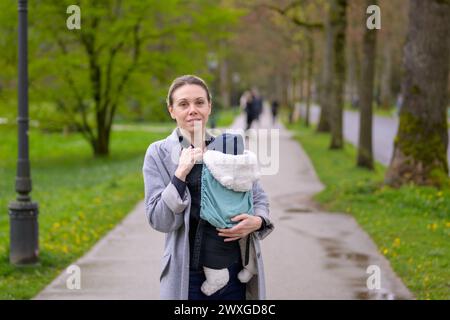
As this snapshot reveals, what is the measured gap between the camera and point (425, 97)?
12320 millimetres

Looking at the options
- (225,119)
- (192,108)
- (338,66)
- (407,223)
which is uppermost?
(338,66)

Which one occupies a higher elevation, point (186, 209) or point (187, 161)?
point (187, 161)

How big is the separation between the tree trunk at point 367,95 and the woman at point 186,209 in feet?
43.6

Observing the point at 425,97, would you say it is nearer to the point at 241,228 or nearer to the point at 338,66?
the point at 241,228

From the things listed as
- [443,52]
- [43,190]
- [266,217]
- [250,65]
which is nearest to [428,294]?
[266,217]

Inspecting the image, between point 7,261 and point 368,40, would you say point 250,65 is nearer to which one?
point 368,40

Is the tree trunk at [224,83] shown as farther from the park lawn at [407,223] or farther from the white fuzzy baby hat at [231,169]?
the white fuzzy baby hat at [231,169]

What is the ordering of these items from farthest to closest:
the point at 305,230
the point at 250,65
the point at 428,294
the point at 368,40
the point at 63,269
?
1. the point at 250,65
2. the point at 368,40
3. the point at 305,230
4. the point at 63,269
5. the point at 428,294

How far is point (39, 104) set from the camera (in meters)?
24.4

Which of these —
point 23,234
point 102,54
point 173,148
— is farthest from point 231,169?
point 102,54

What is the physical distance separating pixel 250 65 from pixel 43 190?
2445 inches

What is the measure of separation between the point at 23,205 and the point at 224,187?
525 cm

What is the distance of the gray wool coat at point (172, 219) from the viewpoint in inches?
145

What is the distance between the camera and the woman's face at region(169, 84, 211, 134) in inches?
146
